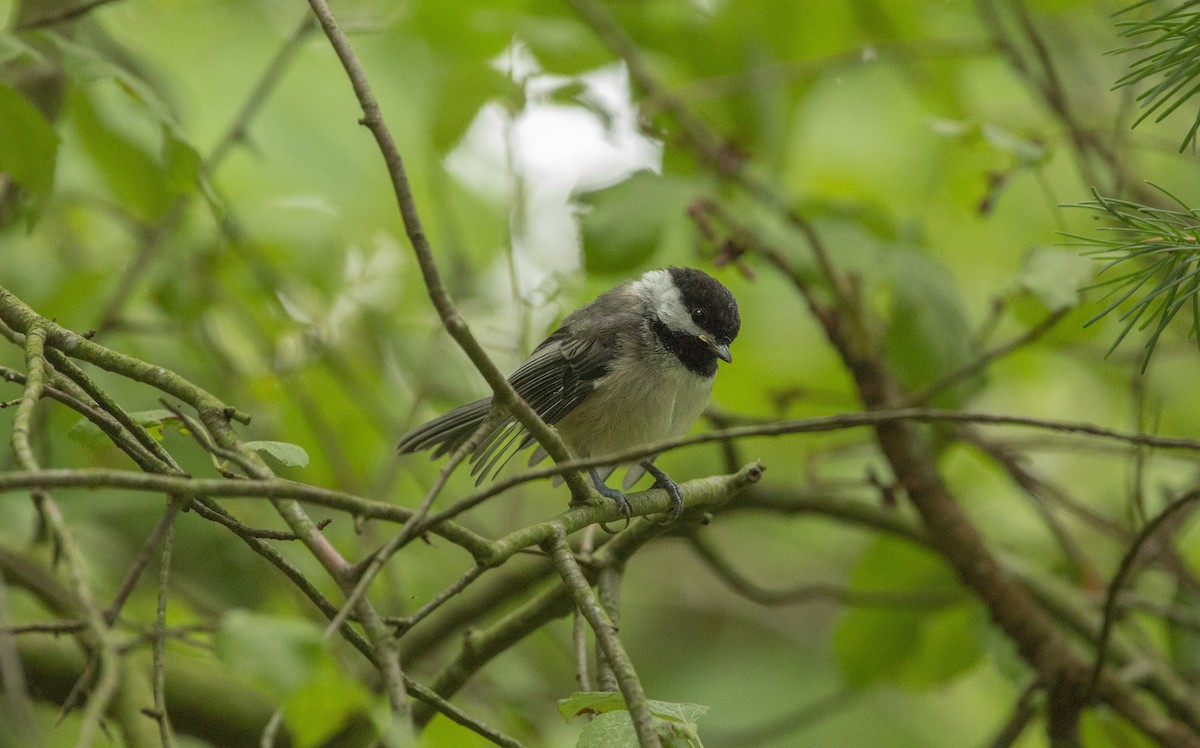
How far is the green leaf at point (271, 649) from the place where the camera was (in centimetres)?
92

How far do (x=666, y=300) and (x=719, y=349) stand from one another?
33 centimetres

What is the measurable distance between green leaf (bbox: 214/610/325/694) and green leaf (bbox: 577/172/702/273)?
1806mm

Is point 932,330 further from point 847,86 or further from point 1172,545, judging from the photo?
point 847,86

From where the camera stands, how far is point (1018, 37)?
4.49 m

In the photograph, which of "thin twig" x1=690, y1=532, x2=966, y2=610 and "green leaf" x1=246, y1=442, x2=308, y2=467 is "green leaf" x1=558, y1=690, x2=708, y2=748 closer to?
"green leaf" x1=246, y1=442, x2=308, y2=467

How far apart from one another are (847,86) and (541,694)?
273 cm

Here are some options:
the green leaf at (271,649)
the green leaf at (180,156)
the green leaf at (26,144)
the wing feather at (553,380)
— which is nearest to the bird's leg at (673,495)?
the wing feather at (553,380)

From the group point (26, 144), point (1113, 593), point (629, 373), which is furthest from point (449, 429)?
point (1113, 593)

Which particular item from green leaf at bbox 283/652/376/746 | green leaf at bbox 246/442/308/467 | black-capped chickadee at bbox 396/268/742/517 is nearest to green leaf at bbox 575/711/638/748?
green leaf at bbox 283/652/376/746

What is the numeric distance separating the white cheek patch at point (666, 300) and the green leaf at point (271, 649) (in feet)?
7.35

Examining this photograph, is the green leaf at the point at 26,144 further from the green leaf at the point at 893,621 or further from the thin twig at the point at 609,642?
the green leaf at the point at 893,621

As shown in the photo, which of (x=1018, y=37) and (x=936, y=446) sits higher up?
(x=1018, y=37)

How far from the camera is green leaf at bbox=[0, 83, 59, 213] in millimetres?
1864

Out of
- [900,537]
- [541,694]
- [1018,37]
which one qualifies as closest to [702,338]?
[900,537]
